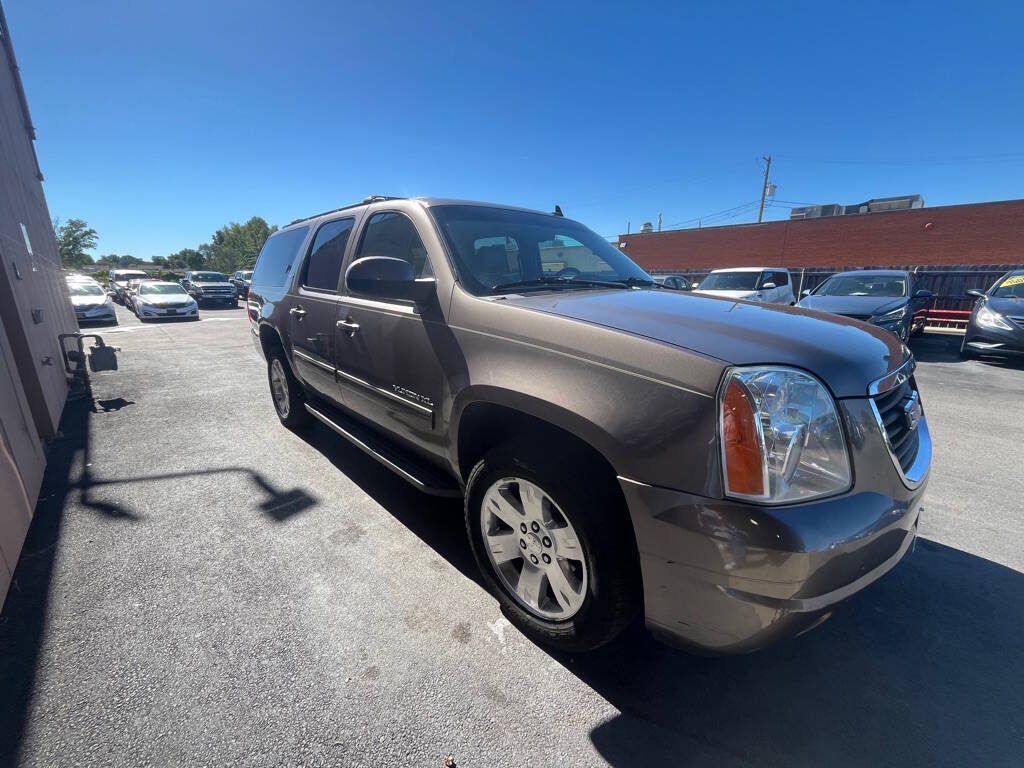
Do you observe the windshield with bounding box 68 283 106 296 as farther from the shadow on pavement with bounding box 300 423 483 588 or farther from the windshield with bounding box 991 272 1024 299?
the windshield with bounding box 991 272 1024 299

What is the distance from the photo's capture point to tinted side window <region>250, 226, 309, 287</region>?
412cm

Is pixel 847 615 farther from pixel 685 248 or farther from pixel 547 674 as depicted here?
pixel 685 248

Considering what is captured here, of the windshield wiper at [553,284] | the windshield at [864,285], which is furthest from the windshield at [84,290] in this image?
the windshield at [864,285]

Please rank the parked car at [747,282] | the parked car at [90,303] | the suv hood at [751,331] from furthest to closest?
1. the parked car at [90,303]
2. the parked car at [747,282]
3. the suv hood at [751,331]

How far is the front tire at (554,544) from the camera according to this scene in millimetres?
1616

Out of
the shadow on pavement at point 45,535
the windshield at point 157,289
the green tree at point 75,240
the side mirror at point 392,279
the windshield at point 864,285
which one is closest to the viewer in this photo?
the shadow on pavement at point 45,535

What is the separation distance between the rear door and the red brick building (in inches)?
1239

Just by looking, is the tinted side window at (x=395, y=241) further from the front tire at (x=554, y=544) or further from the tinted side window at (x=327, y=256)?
the front tire at (x=554, y=544)

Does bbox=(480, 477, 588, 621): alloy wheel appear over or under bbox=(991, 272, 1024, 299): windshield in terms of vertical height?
under

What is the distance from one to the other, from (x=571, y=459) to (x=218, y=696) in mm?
1585

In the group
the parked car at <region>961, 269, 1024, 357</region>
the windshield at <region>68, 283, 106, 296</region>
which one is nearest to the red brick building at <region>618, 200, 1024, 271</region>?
the parked car at <region>961, 269, 1024, 357</region>

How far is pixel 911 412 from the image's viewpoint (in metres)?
1.78

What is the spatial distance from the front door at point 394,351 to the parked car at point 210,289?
2427cm

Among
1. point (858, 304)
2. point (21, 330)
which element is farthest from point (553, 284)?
point (858, 304)
